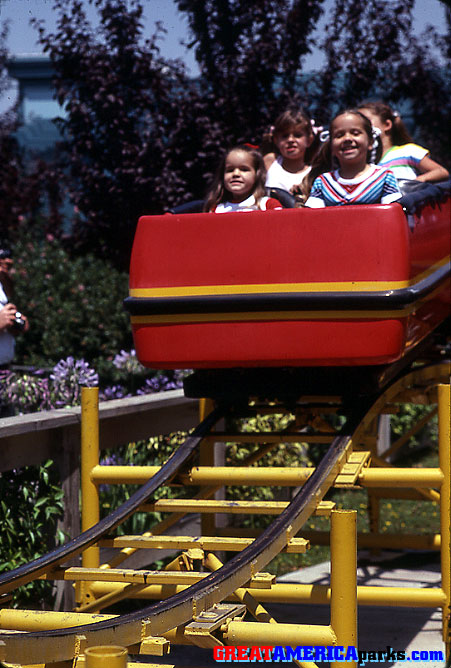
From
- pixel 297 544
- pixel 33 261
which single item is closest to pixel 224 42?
pixel 33 261

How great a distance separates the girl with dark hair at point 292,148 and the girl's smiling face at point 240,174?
0.87 m

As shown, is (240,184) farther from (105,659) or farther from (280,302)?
(105,659)

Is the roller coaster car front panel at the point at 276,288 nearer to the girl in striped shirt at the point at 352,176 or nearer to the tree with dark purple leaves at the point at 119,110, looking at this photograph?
the girl in striped shirt at the point at 352,176

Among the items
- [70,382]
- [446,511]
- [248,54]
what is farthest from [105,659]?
[248,54]

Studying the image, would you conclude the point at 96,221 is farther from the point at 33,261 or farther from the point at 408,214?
the point at 408,214

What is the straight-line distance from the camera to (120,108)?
8500 mm

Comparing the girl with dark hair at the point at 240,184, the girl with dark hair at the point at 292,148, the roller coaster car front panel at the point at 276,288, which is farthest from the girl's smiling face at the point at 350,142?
the girl with dark hair at the point at 292,148

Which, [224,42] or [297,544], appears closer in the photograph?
[297,544]

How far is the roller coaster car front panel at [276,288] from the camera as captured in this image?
3.60 m

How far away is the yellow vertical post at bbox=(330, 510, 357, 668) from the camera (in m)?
2.61

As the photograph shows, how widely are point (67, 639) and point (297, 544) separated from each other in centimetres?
87

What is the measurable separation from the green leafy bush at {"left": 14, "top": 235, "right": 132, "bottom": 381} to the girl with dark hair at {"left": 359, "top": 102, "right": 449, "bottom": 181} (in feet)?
9.83

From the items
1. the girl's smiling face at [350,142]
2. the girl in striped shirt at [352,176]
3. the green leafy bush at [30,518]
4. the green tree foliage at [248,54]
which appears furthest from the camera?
the green tree foliage at [248,54]

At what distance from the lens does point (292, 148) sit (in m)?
5.45
